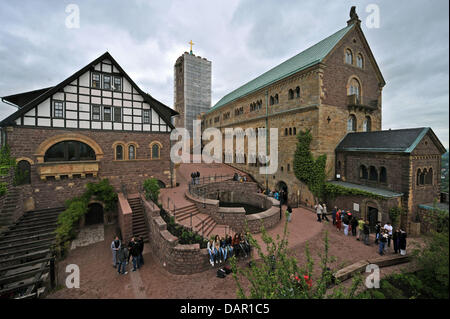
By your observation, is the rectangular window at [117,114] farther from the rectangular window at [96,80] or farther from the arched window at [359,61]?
the arched window at [359,61]

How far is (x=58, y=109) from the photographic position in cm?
1362

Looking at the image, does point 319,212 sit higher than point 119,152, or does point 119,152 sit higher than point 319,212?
point 119,152

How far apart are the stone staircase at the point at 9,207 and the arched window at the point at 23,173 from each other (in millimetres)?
774

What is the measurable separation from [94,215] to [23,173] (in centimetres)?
544

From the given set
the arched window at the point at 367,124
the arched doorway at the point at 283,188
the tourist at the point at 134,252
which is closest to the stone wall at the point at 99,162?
the tourist at the point at 134,252

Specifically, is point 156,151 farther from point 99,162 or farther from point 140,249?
point 140,249

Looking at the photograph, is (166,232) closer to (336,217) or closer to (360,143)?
(336,217)

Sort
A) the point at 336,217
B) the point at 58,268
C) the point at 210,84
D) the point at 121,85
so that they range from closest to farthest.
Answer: the point at 58,268
the point at 336,217
the point at 121,85
the point at 210,84

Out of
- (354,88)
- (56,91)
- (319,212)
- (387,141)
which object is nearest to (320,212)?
(319,212)

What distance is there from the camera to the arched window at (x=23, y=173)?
1248 cm

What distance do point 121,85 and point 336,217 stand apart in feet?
65.6
